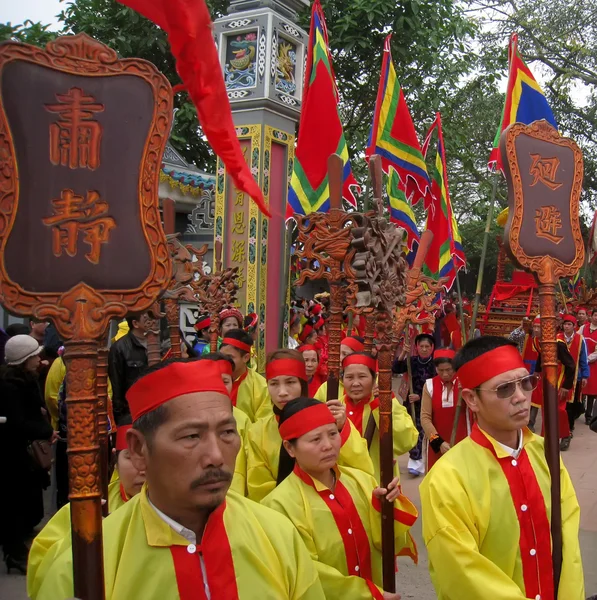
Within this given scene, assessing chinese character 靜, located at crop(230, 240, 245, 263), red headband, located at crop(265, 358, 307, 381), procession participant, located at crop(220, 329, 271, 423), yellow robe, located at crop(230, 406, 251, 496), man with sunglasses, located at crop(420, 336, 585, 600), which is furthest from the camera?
chinese character 靜, located at crop(230, 240, 245, 263)

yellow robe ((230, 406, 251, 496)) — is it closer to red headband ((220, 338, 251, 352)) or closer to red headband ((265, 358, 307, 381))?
red headband ((265, 358, 307, 381))

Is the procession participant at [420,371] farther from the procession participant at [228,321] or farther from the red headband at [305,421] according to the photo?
the red headband at [305,421]

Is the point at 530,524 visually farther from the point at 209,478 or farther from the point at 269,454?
the point at 269,454

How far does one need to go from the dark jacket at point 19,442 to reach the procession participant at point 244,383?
143cm

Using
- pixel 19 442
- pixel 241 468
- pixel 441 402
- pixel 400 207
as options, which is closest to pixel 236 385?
pixel 241 468

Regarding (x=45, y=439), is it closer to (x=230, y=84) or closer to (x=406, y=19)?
(x=230, y=84)

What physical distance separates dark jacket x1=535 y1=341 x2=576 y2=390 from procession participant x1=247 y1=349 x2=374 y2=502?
4.89m

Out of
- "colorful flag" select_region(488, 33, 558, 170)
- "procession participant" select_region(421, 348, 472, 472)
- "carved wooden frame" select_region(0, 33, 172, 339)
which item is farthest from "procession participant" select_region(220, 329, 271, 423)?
"carved wooden frame" select_region(0, 33, 172, 339)

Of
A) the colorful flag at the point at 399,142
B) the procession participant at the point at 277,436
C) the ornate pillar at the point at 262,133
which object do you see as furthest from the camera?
the ornate pillar at the point at 262,133

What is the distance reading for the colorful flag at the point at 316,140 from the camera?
6.17 m

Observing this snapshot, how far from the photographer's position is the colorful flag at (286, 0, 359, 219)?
20.2ft

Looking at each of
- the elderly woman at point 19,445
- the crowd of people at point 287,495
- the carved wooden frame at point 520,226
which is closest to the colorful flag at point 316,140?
the crowd of people at point 287,495

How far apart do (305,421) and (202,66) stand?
165cm

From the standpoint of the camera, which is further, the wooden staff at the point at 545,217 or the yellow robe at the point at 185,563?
the wooden staff at the point at 545,217
